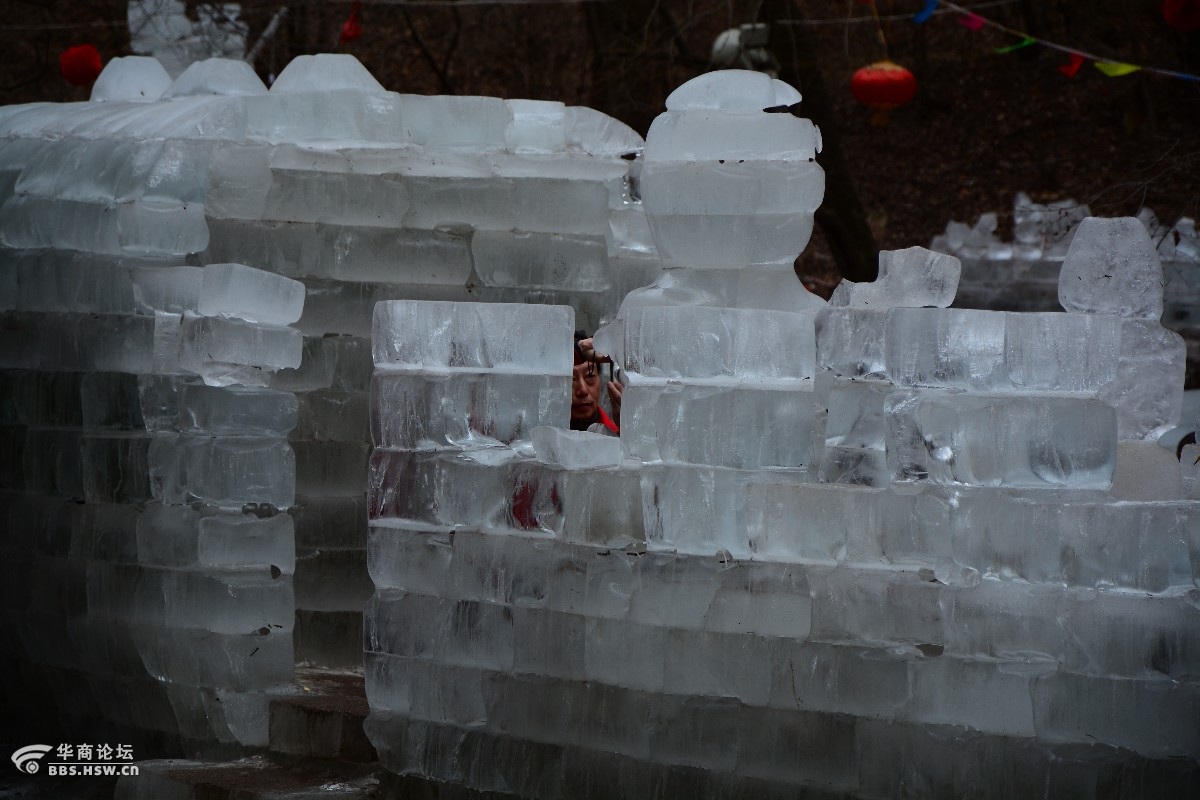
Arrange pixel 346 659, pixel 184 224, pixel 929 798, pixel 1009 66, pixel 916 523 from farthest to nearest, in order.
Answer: pixel 1009 66 < pixel 184 224 < pixel 346 659 < pixel 916 523 < pixel 929 798

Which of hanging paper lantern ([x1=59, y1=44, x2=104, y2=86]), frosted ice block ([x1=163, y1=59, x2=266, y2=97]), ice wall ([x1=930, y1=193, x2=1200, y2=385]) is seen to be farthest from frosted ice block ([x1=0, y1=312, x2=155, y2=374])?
ice wall ([x1=930, y1=193, x2=1200, y2=385])

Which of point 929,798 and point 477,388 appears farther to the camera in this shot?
point 477,388

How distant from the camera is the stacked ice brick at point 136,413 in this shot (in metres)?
4.92

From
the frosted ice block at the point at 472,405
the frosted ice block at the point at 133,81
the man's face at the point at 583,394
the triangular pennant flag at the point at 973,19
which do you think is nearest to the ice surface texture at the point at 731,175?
the frosted ice block at the point at 472,405

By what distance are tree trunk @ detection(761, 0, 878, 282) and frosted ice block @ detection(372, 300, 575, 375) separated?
5782mm

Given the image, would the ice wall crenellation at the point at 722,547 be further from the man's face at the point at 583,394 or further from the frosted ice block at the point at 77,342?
the man's face at the point at 583,394

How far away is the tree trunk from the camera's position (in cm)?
983

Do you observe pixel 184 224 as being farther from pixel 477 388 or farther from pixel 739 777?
pixel 739 777

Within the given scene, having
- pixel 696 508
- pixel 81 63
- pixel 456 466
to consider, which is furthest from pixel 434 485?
pixel 81 63

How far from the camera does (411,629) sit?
430 cm

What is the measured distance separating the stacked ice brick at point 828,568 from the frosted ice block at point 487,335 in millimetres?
140

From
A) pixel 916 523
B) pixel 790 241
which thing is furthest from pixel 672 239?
pixel 916 523

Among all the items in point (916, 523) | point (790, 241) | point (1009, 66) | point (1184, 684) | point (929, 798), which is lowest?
point (929, 798)

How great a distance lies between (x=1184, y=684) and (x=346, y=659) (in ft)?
8.35
